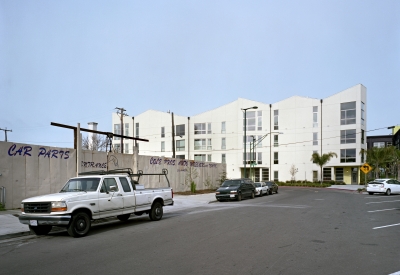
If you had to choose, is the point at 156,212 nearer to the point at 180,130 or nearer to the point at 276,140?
the point at 276,140

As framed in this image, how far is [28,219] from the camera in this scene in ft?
36.2

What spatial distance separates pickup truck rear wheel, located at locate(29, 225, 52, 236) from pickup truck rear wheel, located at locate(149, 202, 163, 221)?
4127 millimetres

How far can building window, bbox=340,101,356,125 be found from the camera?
57.1 meters

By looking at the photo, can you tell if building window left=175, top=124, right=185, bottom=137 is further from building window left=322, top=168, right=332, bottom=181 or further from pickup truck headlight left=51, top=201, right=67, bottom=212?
pickup truck headlight left=51, top=201, right=67, bottom=212

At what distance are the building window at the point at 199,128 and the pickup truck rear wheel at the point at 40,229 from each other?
58.7m

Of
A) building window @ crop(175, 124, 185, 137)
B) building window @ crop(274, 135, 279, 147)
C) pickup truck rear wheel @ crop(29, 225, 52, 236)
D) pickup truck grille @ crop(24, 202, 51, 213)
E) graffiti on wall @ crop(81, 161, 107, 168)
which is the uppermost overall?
building window @ crop(175, 124, 185, 137)

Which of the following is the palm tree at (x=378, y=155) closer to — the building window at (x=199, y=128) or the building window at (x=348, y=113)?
the building window at (x=348, y=113)

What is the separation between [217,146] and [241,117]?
730cm

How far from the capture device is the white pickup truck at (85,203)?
10.8 meters

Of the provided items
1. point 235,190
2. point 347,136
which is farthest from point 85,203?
point 347,136

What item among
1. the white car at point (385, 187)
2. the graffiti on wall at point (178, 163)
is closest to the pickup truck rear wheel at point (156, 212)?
the graffiti on wall at point (178, 163)

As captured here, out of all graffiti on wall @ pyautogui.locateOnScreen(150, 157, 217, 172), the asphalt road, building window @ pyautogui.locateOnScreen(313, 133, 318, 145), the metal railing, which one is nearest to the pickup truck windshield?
the asphalt road

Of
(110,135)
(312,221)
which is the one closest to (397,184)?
(312,221)

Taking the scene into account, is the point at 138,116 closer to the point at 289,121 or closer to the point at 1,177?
the point at 289,121
